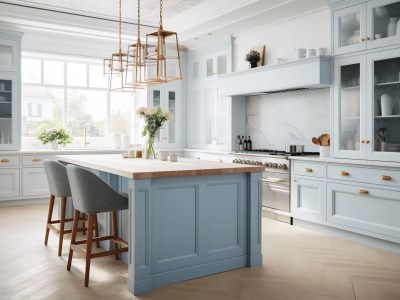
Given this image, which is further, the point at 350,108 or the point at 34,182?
the point at 34,182

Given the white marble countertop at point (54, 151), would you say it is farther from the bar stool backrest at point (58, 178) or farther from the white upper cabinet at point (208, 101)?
the bar stool backrest at point (58, 178)

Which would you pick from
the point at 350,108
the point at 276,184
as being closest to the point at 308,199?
the point at 276,184

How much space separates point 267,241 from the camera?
455 cm

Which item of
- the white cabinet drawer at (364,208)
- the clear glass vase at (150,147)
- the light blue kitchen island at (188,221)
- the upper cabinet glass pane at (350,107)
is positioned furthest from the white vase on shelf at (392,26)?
the clear glass vase at (150,147)

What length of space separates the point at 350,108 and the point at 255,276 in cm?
226

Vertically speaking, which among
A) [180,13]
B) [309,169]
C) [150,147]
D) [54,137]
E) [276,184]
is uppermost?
[180,13]

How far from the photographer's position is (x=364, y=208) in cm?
436

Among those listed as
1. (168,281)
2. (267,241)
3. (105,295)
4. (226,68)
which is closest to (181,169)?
(168,281)

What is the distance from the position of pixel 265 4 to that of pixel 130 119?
3.97m

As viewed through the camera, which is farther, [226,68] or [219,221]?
[226,68]

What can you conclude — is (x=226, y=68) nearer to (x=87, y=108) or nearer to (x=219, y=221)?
(x=87, y=108)

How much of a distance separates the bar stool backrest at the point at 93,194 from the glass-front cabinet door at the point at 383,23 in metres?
3.01

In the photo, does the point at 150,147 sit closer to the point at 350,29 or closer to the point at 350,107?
the point at 350,107

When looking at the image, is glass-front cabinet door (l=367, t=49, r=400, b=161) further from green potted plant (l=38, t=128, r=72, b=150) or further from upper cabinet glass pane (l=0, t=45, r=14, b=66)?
upper cabinet glass pane (l=0, t=45, r=14, b=66)
